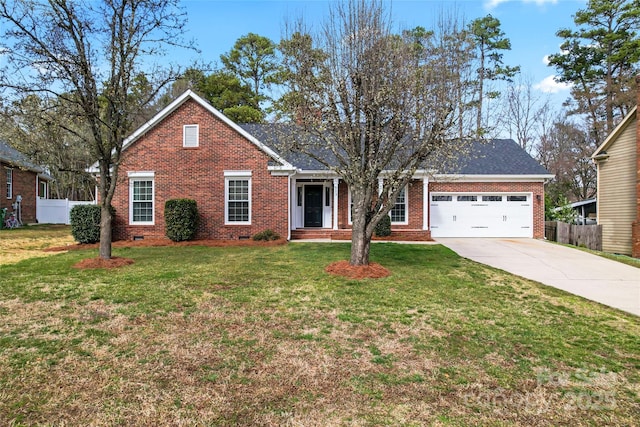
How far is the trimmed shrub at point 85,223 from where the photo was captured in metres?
13.2

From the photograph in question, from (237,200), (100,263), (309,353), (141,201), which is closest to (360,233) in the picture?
(309,353)

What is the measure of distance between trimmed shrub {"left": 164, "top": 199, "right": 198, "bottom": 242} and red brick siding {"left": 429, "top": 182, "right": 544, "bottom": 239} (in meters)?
10.4

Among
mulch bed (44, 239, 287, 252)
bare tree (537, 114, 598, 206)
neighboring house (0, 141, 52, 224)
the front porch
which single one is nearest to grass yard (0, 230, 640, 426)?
mulch bed (44, 239, 287, 252)

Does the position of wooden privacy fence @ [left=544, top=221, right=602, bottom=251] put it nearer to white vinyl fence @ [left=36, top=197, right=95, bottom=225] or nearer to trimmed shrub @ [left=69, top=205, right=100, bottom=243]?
trimmed shrub @ [left=69, top=205, right=100, bottom=243]

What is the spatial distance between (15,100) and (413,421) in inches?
408

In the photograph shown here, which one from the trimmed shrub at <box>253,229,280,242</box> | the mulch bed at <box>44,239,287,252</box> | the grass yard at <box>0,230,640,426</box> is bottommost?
the grass yard at <box>0,230,640,426</box>

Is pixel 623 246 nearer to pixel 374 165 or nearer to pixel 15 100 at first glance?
pixel 374 165

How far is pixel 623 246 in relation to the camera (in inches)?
594

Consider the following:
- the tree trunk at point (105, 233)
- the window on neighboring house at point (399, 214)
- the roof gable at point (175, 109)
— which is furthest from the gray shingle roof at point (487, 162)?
the tree trunk at point (105, 233)

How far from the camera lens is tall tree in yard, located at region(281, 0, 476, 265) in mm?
7570

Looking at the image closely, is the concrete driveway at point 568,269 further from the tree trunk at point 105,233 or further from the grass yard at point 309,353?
the tree trunk at point 105,233

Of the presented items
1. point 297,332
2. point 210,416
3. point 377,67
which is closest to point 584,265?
point 377,67

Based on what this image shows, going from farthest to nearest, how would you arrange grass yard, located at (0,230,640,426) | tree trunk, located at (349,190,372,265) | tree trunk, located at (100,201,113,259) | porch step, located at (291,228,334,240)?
porch step, located at (291,228,334,240)
tree trunk, located at (100,201,113,259)
tree trunk, located at (349,190,372,265)
grass yard, located at (0,230,640,426)

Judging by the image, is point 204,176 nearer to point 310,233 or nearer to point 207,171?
point 207,171
